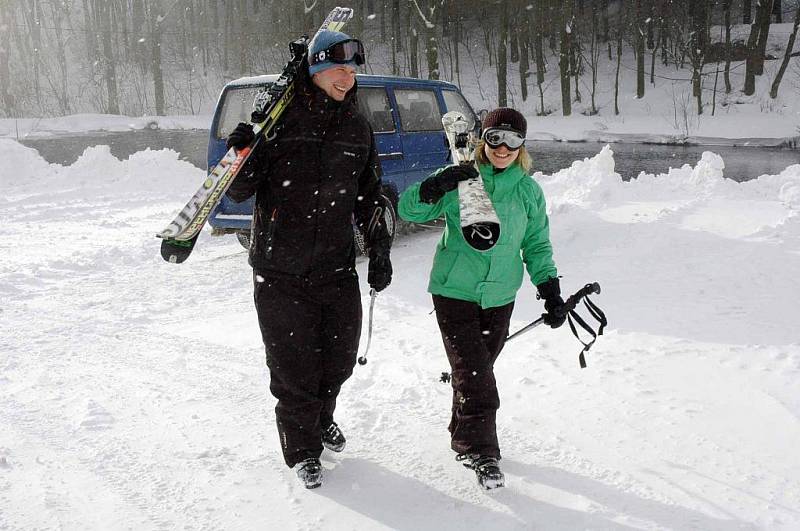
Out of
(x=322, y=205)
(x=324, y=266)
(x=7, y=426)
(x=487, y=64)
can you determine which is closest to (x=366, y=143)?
(x=322, y=205)

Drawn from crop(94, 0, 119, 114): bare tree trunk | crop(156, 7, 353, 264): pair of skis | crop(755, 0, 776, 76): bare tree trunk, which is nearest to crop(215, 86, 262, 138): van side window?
crop(156, 7, 353, 264): pair of skis

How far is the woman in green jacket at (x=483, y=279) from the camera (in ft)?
10.5

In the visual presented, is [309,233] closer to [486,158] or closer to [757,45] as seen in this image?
[486,158]

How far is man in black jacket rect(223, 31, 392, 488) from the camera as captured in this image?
10.2 feet

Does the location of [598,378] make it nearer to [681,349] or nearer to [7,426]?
[681,349]

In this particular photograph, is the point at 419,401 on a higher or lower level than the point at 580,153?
lower

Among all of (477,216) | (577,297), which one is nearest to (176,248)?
(477,216)

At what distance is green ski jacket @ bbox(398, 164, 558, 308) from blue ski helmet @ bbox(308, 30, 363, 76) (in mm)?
646

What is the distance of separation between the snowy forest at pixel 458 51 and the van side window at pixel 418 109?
69.5 ft

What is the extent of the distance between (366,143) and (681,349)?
9.13 ft

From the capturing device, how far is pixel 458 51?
49344 mm

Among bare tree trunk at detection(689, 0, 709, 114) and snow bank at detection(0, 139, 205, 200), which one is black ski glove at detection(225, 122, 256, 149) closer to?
snow bank at detection(0, 139, 205, 200)

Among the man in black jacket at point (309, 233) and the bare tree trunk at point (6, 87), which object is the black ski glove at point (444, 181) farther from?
the bare tree trunk at point (6, 87)

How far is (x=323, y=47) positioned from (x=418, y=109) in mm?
5779
